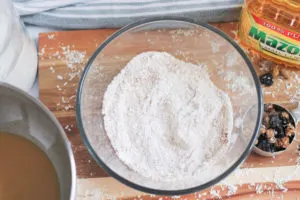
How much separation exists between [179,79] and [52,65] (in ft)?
0.99

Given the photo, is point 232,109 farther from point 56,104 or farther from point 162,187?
point 56,104

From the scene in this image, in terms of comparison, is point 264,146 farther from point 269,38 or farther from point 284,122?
point 269,38

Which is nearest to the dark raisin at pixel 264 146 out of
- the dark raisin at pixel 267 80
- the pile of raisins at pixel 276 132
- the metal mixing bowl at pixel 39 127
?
the pile of raisins at pixel 276 132

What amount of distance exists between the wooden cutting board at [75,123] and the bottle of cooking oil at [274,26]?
57mm

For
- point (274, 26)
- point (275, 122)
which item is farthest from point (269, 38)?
point (275, 122)

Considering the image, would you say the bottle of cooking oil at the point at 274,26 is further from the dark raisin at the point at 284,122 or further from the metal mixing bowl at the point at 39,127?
the metal mixing bowl at the point at 39,127

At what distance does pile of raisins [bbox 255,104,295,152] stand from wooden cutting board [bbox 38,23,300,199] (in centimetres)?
4

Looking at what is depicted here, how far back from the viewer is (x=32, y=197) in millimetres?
1009

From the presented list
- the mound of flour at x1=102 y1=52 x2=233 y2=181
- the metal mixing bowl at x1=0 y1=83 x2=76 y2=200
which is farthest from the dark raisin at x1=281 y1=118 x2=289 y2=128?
the metal mixing bowl at x1=0 y1=83 x2=76 y2=200

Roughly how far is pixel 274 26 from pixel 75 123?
49cm

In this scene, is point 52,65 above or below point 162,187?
above

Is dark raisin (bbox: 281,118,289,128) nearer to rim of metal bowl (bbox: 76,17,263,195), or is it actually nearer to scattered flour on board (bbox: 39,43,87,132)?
rim of metal bowl (bbox: 76,17,263,195)

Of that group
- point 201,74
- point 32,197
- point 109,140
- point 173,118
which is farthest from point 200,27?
point 32,197

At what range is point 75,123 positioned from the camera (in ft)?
3.92
